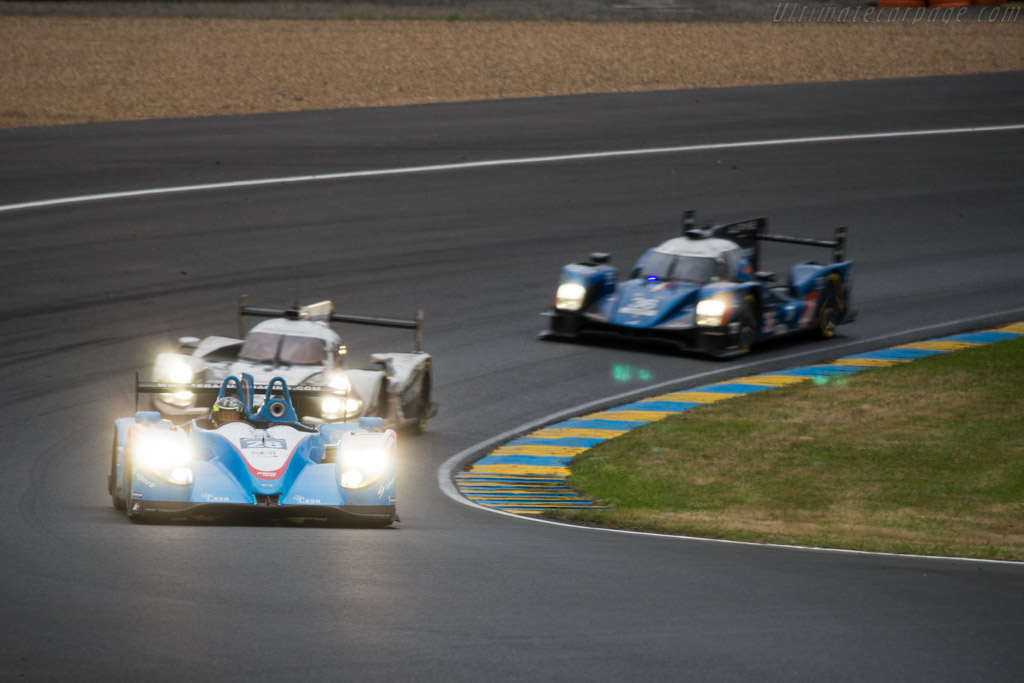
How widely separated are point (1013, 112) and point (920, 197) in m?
9.73

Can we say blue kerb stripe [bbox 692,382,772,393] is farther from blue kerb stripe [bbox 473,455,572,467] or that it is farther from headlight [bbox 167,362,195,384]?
headlight [bbox 167,362,195,384]

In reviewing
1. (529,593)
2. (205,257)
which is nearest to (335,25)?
(205,257)

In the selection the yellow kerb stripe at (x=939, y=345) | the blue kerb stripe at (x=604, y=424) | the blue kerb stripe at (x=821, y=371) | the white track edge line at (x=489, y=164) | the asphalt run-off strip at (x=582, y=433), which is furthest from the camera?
the white track edge line at (x=489, y=164)

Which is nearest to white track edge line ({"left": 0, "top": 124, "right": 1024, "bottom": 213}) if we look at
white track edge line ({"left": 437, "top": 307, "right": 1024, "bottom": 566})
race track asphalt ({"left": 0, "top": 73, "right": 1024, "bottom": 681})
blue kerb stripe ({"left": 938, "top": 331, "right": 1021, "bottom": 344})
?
race track asphalt ({"left": 0, "top": 73, "right": 1024, "bottom": 681})

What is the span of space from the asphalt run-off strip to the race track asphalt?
493 mm

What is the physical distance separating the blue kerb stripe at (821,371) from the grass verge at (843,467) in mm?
462

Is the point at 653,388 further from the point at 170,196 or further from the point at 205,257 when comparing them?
the point at 170,196

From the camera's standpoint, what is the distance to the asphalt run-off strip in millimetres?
15180

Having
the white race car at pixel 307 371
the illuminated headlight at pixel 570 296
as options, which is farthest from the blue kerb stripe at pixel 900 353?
the white race car at pixel 307 371

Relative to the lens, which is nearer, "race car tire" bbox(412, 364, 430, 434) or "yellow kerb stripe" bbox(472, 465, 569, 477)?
"yellow kerb stripe" bbox(472, 465, 569, 477)

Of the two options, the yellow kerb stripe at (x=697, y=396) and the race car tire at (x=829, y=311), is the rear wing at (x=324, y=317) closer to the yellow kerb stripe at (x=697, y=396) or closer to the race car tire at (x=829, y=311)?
the yellow kerb stripe at (x=697, y=396)

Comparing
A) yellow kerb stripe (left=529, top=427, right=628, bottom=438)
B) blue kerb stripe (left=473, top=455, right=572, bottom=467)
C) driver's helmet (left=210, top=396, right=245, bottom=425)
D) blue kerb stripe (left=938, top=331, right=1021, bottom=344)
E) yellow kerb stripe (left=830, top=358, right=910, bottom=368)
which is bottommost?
blue kerb stripe (left=473, top=455, right=572, bottom=467)

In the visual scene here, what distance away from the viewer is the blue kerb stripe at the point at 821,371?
21953mm

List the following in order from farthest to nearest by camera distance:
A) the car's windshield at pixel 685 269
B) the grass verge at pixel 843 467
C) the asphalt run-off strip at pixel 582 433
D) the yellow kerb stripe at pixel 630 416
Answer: the car's windshield at pixel 685 269, the yellow kerb stripe at pixel 630 416, the asphalt run-off strip at pixel 582 433, the grass verge at pixel 843 467
